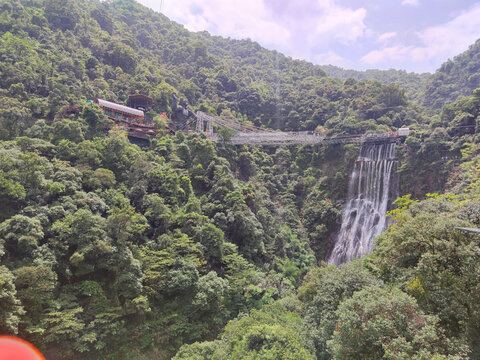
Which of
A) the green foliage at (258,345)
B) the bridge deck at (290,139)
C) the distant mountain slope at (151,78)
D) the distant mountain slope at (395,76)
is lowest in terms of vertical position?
the green foliage at (258,345)

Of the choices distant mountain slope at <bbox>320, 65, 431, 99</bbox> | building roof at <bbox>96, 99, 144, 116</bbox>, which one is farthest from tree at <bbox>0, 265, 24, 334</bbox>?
distant mountain slope at <bbox>320, 65, 431, 99</bbox>

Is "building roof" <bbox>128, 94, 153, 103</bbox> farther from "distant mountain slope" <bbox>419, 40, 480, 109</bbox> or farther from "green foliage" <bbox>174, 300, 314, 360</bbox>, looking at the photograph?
"distant mountain slope" <bbox>419, 40, 480, 109</bbox>

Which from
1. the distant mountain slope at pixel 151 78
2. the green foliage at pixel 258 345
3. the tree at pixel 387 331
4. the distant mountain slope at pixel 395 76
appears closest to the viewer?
the tree at pixel 387 331

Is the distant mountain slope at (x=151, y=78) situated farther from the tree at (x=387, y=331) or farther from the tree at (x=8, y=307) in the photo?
the tree at (x=387, y=331)

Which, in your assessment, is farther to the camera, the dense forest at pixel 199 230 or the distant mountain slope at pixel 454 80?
the distant mountain slope at pixel 454 80

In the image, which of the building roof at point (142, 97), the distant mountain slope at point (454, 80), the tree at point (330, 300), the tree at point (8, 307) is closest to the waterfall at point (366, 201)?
the tree at point (330, 300)

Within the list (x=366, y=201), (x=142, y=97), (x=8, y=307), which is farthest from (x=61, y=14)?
(x=366, y=201)

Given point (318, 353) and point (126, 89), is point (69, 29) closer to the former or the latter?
point (126, 89)

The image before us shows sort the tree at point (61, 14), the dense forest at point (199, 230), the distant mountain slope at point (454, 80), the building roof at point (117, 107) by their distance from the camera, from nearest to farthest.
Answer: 1. the dense forest at point (199, 230)
2. the building roof at point (117, 107)
3. the tree at point (61, 14)
4. the distant mountain slope at point (454, 80)

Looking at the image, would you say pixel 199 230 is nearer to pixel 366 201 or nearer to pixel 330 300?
pixel 330 300
